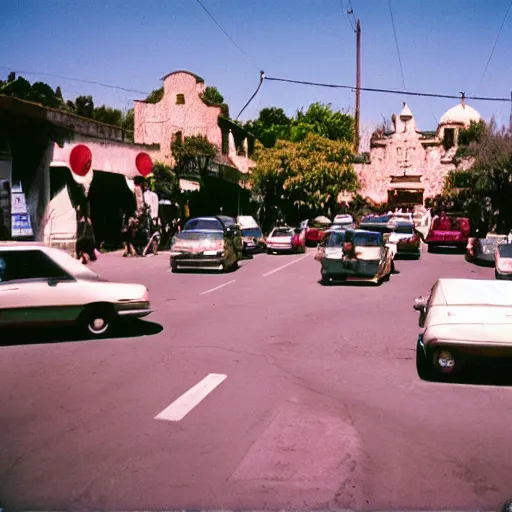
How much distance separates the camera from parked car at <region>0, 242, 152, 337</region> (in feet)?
31.9

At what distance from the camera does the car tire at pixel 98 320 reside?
1028 centimetres

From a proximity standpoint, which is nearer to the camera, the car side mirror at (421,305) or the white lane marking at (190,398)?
the white lane marking at (190,398)

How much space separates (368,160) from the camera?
6750 centimetres

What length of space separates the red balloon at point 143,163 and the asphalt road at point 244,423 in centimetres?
2194

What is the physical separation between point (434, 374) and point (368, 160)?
200ft

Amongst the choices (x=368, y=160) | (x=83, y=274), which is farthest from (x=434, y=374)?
(x=368, y=160)

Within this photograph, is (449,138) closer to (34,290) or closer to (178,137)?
(178,137)

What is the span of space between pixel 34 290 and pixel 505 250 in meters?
14.5

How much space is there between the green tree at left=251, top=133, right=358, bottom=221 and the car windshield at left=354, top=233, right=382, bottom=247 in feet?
95.3

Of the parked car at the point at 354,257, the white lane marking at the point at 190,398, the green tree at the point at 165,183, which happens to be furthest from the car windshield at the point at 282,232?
the white lane marking at the point at 190,398

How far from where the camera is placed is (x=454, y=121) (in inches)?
2557

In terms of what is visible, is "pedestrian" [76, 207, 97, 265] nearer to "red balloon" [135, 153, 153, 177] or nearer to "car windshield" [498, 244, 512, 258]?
"red balloon" [135, 153, 153, 177]

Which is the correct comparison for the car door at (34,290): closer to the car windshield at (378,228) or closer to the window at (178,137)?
the car windshield at (378,228)

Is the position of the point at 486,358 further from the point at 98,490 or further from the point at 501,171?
the point at 501,171
